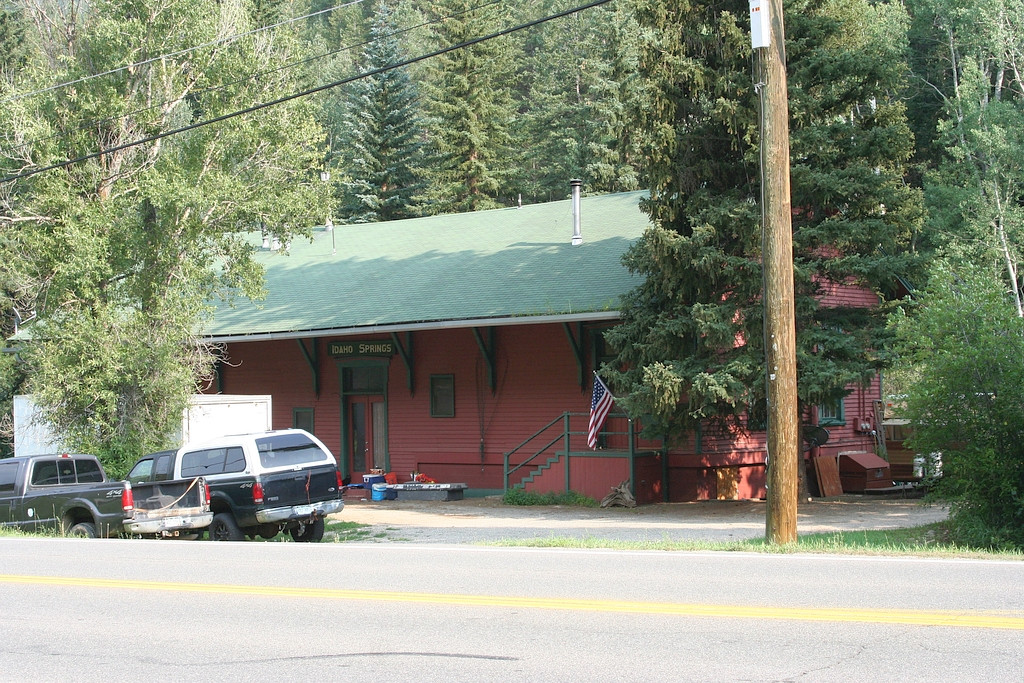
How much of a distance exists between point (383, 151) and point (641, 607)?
5526cm

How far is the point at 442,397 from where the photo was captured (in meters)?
26.8

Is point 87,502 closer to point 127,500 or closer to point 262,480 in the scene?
point 127,500

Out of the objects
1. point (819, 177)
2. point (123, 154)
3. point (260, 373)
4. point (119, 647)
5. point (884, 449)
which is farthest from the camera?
point (260, 373)

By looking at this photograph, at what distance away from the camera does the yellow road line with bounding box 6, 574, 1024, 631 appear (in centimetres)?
812

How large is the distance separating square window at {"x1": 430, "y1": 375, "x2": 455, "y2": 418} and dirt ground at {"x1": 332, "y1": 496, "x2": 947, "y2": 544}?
111 inches

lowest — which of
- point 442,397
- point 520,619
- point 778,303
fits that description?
point 520,619

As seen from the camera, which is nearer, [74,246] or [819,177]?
[819,177]

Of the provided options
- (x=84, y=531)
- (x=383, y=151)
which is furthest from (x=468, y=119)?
(x=84, y=531)

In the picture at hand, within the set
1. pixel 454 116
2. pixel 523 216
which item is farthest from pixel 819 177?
pixel 454 116

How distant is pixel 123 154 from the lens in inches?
927

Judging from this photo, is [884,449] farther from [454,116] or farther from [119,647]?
[454,116]

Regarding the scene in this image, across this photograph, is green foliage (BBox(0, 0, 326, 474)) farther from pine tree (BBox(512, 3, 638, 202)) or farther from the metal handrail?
pine tree (BBox(512, 3, 638, 202))

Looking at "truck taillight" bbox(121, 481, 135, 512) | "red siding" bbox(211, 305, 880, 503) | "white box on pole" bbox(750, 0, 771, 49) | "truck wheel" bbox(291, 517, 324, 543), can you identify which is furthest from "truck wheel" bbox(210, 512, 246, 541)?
"white box on pole" bbox(750, 0, 771, 49)

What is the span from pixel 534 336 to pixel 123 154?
32.1 ft
